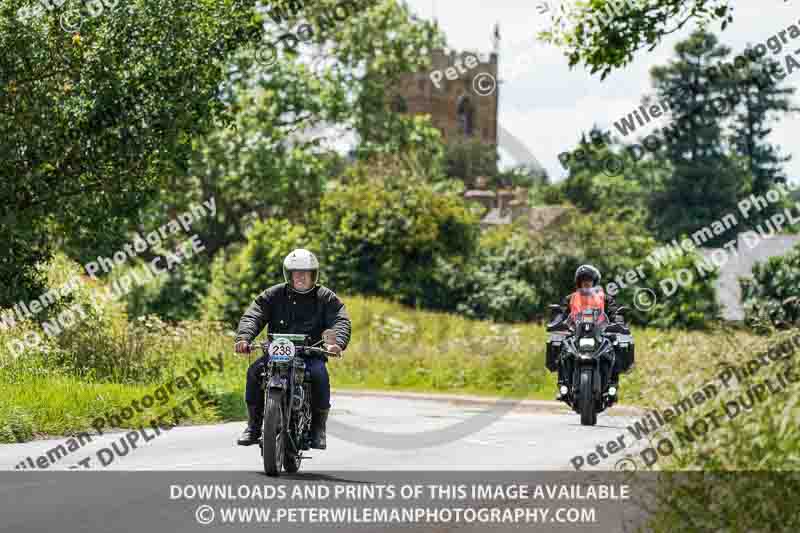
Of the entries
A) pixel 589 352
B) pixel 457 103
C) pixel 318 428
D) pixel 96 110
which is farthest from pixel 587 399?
pixel 457 103

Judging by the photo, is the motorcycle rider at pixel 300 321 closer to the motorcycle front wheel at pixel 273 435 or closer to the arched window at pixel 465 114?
the motorcycle front wheel at pixel 273 435

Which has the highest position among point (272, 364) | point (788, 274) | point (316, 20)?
point (316, 20)

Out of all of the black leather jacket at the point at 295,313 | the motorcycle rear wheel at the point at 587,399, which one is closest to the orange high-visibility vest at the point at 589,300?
the motorcycle rear wheel at the point at 587,399

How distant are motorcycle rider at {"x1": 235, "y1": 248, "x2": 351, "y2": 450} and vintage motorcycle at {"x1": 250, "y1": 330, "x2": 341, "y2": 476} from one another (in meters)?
0.08

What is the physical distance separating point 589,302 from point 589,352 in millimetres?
755

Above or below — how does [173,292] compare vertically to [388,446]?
above

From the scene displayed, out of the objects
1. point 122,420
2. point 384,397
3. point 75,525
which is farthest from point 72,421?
point 384,397

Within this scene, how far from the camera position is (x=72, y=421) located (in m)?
16.2

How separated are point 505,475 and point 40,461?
4.41m

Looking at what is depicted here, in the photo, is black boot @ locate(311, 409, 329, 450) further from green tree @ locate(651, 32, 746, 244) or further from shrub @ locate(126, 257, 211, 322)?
green tree @ locate(651, 32, 746, 244)

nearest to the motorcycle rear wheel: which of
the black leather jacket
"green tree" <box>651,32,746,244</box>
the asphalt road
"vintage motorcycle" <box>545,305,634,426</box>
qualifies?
"vintage motorcycle" <box>545,305,634,426</box>

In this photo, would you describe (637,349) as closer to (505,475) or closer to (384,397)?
(384,397)

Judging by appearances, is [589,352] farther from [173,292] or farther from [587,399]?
[173,292]

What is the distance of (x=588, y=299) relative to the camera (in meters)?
16.4
